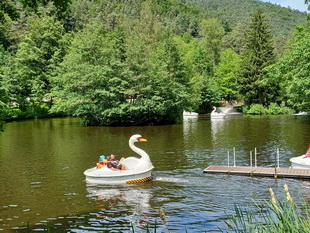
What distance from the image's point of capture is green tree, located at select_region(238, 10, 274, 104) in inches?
2472

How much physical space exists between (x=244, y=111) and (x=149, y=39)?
89.6 ft

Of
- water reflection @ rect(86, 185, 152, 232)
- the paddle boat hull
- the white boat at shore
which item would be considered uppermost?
the white boat at shore

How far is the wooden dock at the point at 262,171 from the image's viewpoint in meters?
15.9

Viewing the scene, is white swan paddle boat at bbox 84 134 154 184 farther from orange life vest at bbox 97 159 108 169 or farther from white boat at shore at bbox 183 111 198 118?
white boat at shore at bbox 183 111 198 118

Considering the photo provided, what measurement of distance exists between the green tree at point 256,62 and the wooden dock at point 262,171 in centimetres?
4693

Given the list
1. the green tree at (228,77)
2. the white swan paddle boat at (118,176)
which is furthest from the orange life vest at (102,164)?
the green tree at (228,77)

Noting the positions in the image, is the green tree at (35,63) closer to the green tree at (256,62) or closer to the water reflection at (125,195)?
the green tree at (256,62)

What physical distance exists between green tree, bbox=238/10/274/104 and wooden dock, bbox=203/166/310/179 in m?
46.9

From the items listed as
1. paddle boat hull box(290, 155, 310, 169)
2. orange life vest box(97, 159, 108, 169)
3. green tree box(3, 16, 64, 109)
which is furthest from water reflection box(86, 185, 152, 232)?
green tree box(3, 16, 64, 109)

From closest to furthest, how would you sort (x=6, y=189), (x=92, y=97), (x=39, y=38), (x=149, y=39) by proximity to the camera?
1. (x=6, y=189)
2. (x=92, y=97)
3. (x=39, y=38)
4. (x=149, y=39)

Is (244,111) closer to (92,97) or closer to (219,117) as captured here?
(219,117)

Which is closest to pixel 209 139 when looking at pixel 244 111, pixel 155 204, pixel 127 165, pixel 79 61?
pixel 127 165

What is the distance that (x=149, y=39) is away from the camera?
7762cm

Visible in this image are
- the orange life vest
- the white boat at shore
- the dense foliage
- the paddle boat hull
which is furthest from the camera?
the white boat at shore
